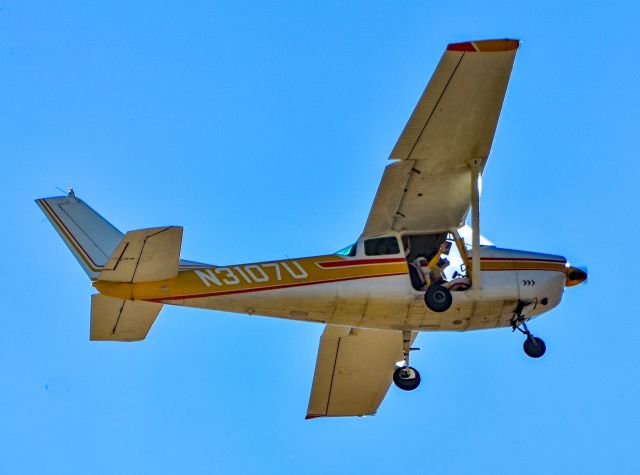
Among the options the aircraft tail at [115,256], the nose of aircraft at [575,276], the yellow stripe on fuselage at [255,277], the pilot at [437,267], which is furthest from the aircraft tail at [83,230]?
the nose of aircraft at [575,276]

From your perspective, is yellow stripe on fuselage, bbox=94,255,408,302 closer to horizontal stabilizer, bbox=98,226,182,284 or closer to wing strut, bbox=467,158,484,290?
horizontal stabilizer, bbox=98,226,182,284

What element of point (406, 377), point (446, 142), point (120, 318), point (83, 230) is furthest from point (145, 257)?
point (406, 377)

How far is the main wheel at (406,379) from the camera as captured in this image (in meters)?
19.1

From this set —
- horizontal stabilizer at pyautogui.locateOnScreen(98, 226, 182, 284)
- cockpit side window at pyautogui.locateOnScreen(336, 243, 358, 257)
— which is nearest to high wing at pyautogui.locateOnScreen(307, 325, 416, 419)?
cockpit side window at pyautogui.locateOnScreen(336, 243, 358, 257)

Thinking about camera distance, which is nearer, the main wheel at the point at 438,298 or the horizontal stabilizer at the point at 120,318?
the horizontal stabilizer at the point at 120,318

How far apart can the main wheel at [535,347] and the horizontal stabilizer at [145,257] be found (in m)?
5.25

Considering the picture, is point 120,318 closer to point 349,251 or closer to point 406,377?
point 349,251

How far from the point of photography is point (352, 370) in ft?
68.3

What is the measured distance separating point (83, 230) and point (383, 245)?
4411 millimetres

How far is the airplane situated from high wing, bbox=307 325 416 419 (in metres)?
1.18

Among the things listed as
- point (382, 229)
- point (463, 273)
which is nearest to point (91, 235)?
point (382, 229)

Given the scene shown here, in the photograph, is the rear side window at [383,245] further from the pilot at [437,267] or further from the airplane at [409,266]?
the pilot at [437,267]

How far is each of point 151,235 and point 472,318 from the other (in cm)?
501

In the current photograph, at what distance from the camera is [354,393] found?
21172 millimetres
